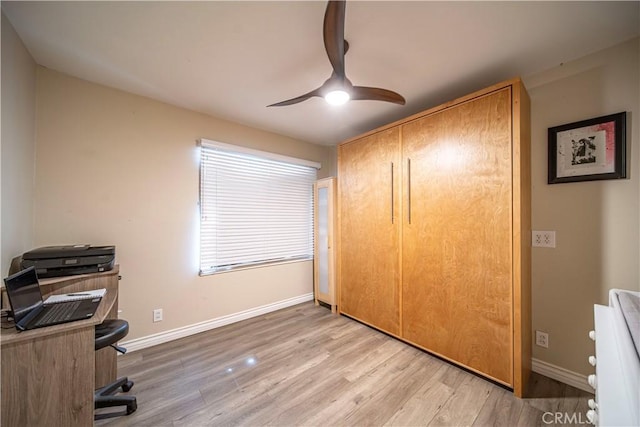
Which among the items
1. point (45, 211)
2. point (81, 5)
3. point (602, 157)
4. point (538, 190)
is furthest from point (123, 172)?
point (602, 157)

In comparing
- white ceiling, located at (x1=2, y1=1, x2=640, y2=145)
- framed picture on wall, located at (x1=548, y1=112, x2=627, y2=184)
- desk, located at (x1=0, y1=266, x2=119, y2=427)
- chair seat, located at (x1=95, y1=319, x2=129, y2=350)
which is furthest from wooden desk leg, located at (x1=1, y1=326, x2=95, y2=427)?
framed picture on wall, located at (x1=548, y1=112, x2=627, y2=184)

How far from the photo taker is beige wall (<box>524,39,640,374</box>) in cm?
157

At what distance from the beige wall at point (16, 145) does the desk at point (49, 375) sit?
712mm

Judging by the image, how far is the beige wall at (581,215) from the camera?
1570 millimetres

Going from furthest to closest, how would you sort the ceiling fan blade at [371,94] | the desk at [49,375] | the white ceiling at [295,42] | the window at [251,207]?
the window at [251,207], the ceiling fan blade at [371,94], the white ceiling at [295,42], the desk at [49,375]

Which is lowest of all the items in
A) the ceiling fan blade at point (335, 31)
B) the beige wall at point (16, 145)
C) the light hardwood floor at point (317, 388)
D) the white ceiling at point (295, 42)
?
the light hardwood floor at point (317, 388)

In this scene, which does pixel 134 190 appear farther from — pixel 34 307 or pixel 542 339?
pixel 542 339

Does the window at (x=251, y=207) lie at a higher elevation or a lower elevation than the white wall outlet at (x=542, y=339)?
higher

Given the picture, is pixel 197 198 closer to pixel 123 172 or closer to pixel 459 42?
pixel 123 172

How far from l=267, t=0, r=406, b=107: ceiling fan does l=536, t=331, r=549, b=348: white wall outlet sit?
2.15m

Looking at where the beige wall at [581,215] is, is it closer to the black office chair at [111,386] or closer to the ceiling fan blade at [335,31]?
the ceiling fan blade at [335,31]

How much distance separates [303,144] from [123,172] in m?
2.18

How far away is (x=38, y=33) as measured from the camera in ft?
5.00

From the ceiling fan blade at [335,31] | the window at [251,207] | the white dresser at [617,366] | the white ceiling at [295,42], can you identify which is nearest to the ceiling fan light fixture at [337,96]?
the ceiling fan blade at [335,31]
